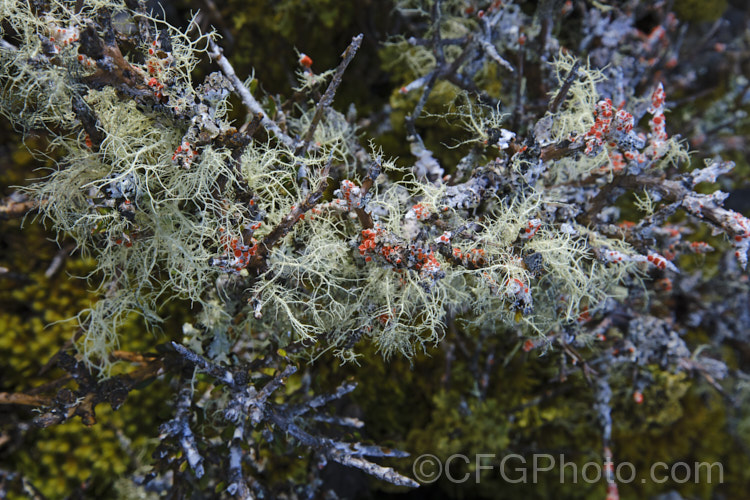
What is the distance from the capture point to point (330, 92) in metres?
1.44

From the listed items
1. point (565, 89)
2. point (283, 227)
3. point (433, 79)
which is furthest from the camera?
point (433, 79)

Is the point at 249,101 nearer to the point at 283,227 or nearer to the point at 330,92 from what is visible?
the point at 330,92

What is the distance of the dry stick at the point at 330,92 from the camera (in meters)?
1.34

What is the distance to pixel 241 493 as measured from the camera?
5.03ft

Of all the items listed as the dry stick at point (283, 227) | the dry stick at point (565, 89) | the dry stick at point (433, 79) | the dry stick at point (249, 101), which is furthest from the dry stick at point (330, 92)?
the dry stick at point (565, 89)

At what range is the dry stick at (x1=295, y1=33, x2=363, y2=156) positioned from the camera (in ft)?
4.40

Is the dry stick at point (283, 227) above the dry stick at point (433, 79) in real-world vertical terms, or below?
below

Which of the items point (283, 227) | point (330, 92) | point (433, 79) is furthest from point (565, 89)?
point (283, 227)

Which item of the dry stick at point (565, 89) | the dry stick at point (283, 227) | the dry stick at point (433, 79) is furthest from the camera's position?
the dry stick at point (433, 79)

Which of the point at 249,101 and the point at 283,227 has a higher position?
the point at 249,101

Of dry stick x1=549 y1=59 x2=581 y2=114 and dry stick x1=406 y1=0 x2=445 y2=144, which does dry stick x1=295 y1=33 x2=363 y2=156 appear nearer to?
dry stick x1=406 y1=0 x2=445 y2=144

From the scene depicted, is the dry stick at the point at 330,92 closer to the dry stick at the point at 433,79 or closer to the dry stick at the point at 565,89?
the dry stick at the point at 433,79

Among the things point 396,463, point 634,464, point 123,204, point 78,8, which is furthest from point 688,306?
point 78,8

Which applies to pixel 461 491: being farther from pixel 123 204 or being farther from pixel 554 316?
pixel 123 204
